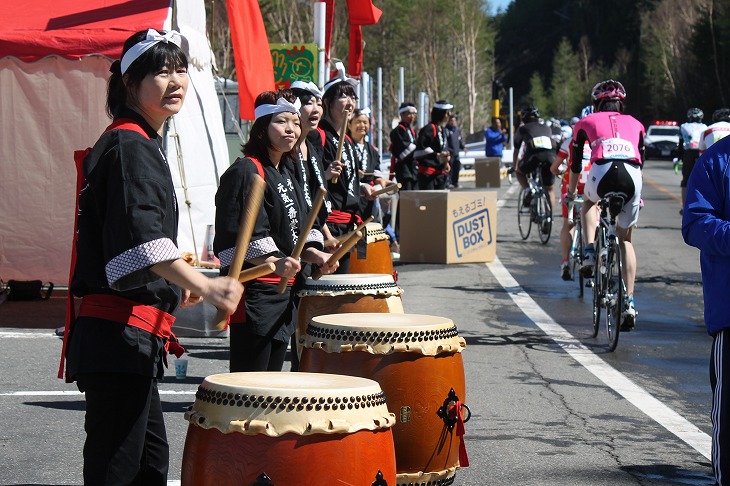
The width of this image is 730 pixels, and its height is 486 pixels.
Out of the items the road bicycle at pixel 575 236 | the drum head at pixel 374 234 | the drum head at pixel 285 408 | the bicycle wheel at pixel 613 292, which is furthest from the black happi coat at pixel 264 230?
the road bicycle at pixel 575 236

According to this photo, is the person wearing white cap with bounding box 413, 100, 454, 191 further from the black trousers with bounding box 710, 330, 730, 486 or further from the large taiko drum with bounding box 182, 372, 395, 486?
the large taiko drum with bounding box 182, 372, 395, 486

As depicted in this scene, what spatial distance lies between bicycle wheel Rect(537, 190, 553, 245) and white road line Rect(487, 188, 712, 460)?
531 centimetres

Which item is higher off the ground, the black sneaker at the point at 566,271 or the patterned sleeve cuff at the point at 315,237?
the patterned sleeve cuff at the point at 315,237

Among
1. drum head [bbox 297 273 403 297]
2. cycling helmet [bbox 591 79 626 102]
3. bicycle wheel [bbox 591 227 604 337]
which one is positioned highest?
cycling helmet [bbox 591 79 626 102]

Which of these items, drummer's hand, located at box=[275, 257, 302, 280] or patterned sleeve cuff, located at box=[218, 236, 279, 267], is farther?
patterned sleeve cuff, located at box=[218, 236, 279, 267]

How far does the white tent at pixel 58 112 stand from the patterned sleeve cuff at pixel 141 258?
7.14m

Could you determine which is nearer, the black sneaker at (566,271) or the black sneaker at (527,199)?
the black sneaker at (566,271)

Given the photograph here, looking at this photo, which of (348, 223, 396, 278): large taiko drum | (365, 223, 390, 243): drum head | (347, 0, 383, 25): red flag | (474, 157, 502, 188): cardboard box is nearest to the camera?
(348, 223, 396, 278): large taiko drum

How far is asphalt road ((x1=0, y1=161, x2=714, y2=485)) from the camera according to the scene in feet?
20.5

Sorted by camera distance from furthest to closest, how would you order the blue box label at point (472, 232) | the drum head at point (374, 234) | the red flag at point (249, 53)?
the blue box label at point (472, 232) < the red flag at point (249, 53) < the drum head at point (374, 234)

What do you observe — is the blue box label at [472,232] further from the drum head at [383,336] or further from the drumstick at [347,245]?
the drum head at [383,336]

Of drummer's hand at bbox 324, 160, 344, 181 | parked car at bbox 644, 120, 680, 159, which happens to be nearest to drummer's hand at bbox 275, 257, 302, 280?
drummer's hand at bbox 324, 160, 344, 181

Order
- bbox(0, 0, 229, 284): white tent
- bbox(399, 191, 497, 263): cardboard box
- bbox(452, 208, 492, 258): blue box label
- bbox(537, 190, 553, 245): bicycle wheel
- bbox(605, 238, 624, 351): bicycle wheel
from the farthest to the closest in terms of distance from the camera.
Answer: bbox(537, 190, 553, 245): bicycle wheel < bbox(452, 208, 492, 258): blue box label < bbox(399, 191, 497, 263): cardboard box < bbox(0, 0, 229, 284): white tent < bbox(605, 238, 624, 351): bicycle wheel

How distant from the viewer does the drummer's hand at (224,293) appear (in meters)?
3.58
